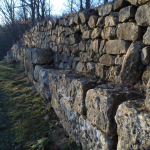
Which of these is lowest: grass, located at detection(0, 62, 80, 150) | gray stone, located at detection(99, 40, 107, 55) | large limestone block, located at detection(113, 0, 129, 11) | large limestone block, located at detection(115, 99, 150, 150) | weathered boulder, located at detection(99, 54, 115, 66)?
grass, located at detection(0, 62, 80, 150)

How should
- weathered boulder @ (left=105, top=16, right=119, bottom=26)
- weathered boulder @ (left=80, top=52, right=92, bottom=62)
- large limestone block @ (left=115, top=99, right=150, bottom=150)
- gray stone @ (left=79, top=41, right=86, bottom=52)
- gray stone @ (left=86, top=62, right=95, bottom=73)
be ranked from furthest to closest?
gray stone @ (left=79, top=41, right=86, bottom=52)
weathered boulder @ (left=80, top=52, right=92, bottom=62)
gray stone @ (left=86, top=62, right=95, bottom=73)
weathered boulder @ (left=105, top=16, right=119, bottom=26)
large limestone block @ (left=115, top=99, right=150, bottom=150)

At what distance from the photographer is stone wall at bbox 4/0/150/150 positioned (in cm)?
138

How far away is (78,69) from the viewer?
3.10 meters

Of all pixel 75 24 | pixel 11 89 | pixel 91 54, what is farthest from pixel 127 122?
pixel 11 89

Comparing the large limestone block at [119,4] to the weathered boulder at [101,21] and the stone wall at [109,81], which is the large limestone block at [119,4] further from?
the weathered boulder at [101,21]

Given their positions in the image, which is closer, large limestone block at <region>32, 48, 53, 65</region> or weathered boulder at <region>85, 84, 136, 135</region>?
weathered boulder at <region>85, 84, 136, 135</region>

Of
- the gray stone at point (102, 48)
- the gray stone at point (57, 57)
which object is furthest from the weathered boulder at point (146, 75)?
the gray stone at point (57, 57)

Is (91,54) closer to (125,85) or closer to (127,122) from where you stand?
(125,85)

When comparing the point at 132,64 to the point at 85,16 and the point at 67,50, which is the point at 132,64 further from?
the point at 67,50

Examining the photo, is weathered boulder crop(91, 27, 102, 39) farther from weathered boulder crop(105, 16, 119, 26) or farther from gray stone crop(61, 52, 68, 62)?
gray stone crop(61, 52, 68, 62)

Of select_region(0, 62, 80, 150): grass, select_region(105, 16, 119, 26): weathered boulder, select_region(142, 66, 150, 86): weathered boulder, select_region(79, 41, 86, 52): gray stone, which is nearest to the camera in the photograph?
select_region(142, 66, 150, 86): weathered boulder

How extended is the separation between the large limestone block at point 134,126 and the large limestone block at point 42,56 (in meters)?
3.38

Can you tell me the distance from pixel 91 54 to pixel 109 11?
78cm

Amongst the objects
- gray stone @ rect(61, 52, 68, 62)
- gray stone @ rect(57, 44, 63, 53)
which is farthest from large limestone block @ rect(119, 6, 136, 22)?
gray stone @ rect(57, 44, 63, 53)
